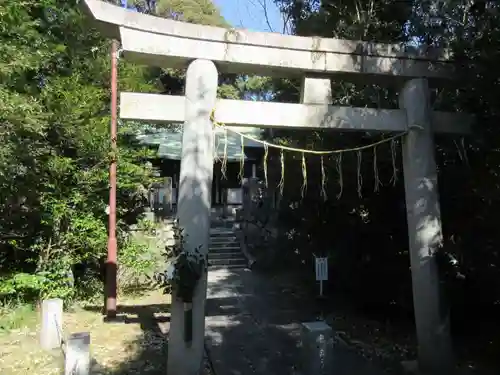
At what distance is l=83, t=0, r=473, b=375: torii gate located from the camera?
5.20 meters

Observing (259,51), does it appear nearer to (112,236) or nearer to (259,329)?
(259,329)

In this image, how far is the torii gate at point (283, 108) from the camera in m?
5.20

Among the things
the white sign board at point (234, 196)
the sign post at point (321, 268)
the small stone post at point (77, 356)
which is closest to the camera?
the small stone post at point (77, 356)

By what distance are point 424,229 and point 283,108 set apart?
8.82 feet

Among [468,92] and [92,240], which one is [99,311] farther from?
[468,92]

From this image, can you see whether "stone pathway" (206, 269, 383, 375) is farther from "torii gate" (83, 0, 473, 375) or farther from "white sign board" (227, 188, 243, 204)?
"white sign board" (227, 188, 243, 204)

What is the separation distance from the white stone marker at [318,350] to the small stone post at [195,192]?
1.32 meters

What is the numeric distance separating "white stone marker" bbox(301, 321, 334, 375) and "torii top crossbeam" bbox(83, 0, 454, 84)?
11.4ft

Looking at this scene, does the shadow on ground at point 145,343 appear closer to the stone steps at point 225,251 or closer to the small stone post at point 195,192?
the small stone post at point 195,192

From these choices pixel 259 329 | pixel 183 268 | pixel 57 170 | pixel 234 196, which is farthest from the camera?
pixel 234 196

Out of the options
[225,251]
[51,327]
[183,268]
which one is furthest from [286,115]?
[225,251]

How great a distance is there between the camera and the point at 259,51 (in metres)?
5.66

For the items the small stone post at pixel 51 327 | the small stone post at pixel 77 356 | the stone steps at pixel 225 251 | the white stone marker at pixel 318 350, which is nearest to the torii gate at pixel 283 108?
the small stone post at pixel 77 356

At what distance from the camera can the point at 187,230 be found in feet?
17.4
